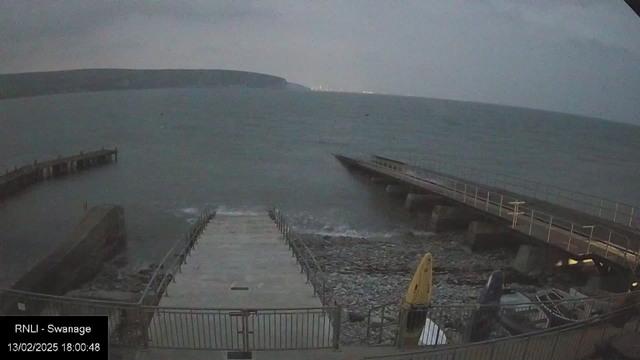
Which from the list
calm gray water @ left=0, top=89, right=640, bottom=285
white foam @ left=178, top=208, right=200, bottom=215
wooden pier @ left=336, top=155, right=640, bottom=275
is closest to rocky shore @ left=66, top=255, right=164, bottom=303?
calm gray water @ left=0, top=89, right=640, bottom=285

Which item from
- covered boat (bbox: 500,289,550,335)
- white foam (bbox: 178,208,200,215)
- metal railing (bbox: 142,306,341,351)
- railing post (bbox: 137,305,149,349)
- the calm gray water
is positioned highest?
railing post (bbox: 137,305,149,349)

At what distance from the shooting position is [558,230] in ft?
33.4

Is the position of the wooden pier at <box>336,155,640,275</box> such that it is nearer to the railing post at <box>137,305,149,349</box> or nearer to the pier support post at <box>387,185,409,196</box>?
the pier support post at <box>387,185,409,196</box>

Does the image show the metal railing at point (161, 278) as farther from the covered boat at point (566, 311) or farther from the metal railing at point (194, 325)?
the covered boat at point (566, 311)

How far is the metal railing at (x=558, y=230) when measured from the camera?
27.4ft

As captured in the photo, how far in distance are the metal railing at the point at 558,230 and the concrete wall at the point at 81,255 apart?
34.6 ft

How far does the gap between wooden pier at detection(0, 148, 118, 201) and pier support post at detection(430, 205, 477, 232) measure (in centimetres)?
1551

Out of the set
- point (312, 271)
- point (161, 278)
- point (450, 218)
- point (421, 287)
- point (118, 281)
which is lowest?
point (118, 281)

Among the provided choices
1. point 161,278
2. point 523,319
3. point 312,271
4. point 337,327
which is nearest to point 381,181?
point 312,271

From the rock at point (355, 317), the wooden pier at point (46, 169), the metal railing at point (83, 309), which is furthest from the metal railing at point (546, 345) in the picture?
the wooden pier at point (46, 169)

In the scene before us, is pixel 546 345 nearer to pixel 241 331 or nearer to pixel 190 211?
pixel 241 331

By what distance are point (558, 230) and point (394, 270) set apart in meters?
4.14

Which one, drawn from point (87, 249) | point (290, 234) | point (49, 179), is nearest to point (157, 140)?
point (49, 179)

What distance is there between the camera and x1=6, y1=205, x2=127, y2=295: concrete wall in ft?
24.7
